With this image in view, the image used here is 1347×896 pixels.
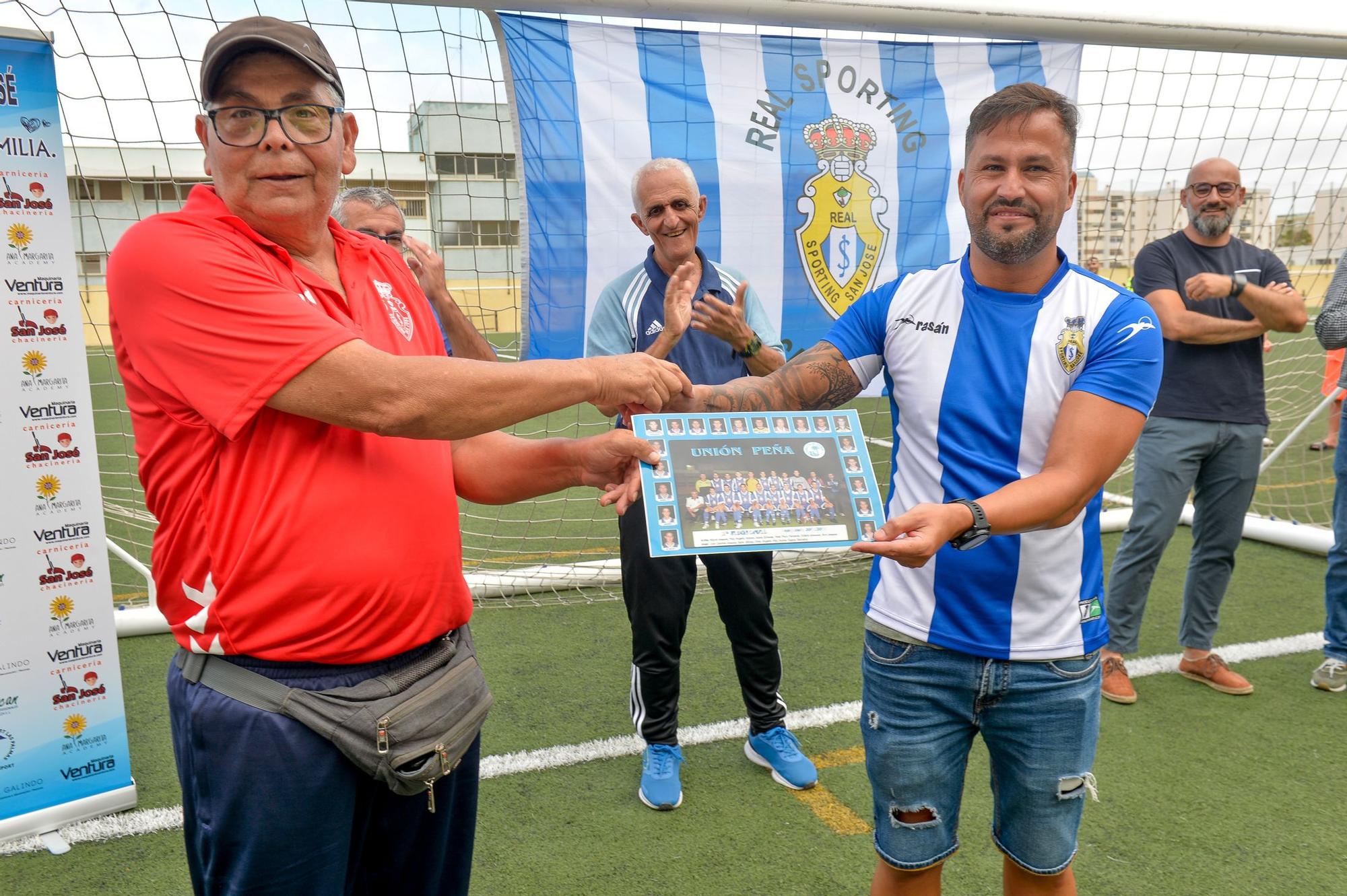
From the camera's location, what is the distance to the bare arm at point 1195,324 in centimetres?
458

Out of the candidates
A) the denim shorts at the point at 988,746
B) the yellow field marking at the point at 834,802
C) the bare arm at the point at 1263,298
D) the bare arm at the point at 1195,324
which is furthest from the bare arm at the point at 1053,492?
the bare arm at the point at 1195,324

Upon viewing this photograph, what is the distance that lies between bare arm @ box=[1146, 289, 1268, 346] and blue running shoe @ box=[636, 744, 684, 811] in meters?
3.11

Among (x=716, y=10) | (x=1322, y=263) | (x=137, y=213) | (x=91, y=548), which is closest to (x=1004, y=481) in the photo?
(x=716, y=10)

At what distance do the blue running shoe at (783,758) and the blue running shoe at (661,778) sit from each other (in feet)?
1.17

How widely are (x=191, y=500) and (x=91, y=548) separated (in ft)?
7.34

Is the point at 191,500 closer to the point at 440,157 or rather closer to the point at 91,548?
the point at 91,548

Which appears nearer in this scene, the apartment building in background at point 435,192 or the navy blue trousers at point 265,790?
the navy blue trousers at point 265,790

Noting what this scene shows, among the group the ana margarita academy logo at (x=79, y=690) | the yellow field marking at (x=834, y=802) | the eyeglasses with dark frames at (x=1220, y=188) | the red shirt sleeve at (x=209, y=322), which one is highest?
the eyeglasses with dark frames at (x=1220, y=188)

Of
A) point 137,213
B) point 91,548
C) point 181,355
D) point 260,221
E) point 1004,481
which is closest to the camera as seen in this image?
point 181,355

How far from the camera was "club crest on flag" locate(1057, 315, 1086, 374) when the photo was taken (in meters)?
2.19

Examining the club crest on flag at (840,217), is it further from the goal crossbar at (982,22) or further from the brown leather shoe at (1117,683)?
the brown leather shoe at (1117,683)

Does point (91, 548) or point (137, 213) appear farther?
point (137, 213)

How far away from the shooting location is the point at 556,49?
460 centimetres

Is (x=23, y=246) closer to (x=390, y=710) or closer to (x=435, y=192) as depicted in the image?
(x=435, y=192)
